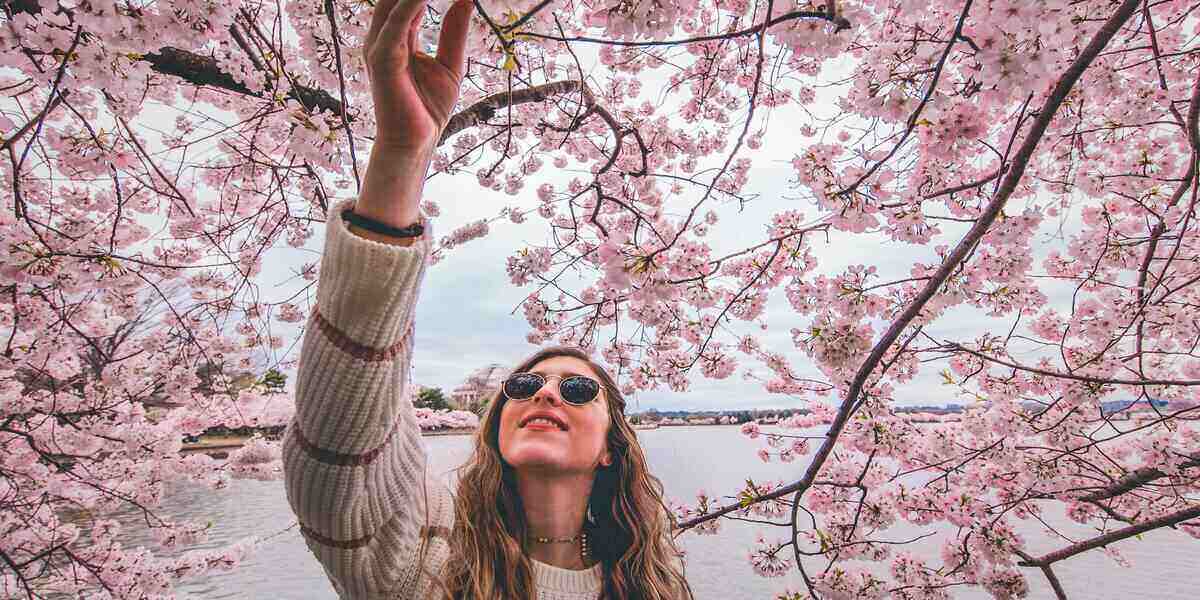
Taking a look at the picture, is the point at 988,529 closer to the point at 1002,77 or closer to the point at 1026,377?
the point at 1026,377

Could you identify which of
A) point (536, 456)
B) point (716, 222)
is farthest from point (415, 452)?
point (716, 222)

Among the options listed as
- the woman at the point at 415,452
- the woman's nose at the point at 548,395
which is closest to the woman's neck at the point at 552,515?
the woman at the point at 415,452

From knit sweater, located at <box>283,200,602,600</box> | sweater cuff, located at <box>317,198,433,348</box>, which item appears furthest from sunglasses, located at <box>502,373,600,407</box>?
sweater cuff, located at <box>317,198,433,348</box>

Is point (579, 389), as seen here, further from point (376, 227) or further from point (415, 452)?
point (376, 227)

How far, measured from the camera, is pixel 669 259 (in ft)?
10.1

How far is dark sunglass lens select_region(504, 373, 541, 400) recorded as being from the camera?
1813mm

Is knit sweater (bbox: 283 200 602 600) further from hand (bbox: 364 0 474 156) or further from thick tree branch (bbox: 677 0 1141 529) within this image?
thick tree branch (bbox: 677 0 1141 529)

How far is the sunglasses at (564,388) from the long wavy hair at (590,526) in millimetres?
175

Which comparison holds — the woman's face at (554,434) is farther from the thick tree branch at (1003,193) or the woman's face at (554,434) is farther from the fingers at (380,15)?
the fingers at (380,15)

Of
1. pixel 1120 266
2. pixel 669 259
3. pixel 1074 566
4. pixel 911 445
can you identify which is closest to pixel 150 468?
pixel 669 259

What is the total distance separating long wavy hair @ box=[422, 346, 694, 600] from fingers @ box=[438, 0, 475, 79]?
1233 mm

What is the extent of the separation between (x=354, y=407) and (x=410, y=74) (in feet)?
1.93

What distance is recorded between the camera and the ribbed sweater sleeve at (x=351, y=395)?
0.88 meters

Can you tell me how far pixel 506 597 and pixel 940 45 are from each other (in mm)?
2389
